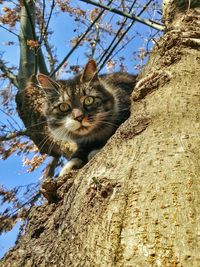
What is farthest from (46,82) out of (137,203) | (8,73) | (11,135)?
(137,203)

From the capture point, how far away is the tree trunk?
1.11 meters

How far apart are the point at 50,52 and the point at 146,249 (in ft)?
19.3

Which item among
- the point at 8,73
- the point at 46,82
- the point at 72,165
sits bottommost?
the point at 72,165

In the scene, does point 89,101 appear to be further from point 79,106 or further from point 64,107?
point 64,107

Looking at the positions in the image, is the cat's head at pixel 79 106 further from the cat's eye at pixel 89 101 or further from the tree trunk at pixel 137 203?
the tree trunk at pixel 137 203

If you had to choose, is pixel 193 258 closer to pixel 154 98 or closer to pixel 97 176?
pixel 97 176

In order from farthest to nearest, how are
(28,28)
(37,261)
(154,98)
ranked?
(28,28) < (154,98) < (37,261)

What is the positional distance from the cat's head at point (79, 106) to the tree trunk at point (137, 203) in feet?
4.44

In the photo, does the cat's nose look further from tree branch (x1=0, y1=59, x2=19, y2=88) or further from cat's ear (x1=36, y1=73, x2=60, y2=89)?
tree branch (x1=0, y1=59, x2=19, y2=88)

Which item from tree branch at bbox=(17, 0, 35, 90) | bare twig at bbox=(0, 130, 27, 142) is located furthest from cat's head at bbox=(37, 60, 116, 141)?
tree branch at bbox=(17, 0, 35, 90)

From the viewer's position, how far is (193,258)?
1.00m

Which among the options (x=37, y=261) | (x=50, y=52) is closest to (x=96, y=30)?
(x=50, y=52)

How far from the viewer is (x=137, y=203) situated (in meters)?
1.29

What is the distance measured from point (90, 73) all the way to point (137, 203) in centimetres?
281
